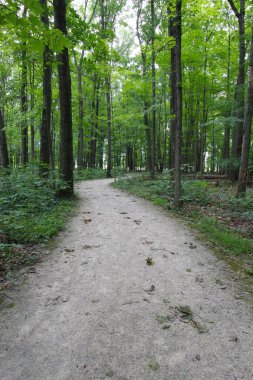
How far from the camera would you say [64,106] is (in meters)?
8.73

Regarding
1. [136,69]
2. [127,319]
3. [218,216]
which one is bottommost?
[127,319]

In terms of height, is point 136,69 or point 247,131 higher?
point 136,69

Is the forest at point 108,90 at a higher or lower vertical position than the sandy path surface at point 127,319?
higher

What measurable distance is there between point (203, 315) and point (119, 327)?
106 centimetres

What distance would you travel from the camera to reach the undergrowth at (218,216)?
4.85m

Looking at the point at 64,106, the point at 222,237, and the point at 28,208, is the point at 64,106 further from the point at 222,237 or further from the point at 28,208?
the point at 222,237

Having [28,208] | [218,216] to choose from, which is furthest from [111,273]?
[218,216]

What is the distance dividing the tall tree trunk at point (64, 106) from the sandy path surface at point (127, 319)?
4846mm

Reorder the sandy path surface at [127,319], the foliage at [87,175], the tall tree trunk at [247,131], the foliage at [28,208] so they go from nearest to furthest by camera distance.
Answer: the sandy path surface at [127,319] < the foliage at [28,208] < the tall tree trunk at [247,131] < the foliage at [87,175]

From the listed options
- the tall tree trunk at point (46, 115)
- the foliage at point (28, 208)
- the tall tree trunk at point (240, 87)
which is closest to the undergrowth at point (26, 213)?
the foliage at point (28, 208)

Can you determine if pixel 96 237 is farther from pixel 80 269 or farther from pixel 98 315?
pixel 98 315

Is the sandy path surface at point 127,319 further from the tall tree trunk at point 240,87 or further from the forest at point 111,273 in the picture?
the tall tree trunk at point 240,87

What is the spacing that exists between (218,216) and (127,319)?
535 cm

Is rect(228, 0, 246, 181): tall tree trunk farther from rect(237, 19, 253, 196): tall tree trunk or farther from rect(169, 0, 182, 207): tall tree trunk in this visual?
rect(169, 0, 182, 207): tall tree trunk
